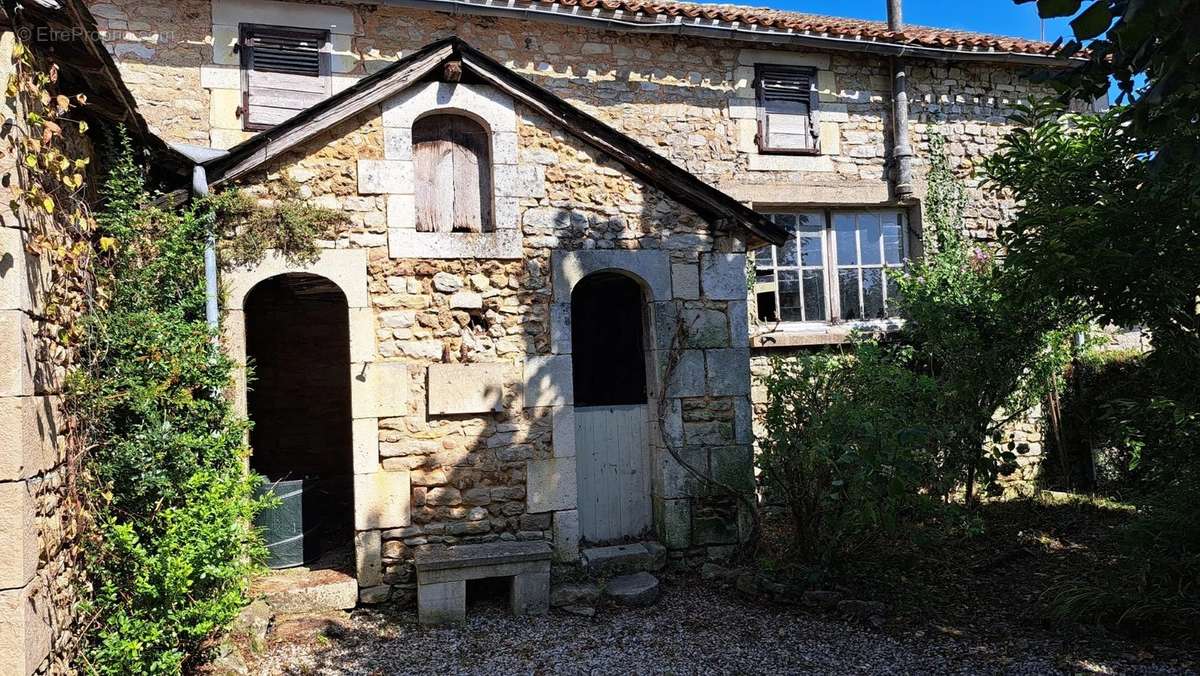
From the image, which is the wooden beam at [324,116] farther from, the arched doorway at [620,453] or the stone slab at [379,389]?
the arched doorway at [620,453]

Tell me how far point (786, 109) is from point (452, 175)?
4.66 metres

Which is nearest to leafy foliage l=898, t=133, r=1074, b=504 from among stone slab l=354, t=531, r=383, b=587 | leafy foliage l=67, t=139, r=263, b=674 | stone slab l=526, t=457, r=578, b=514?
stone slab l=526, t=457, r=578, b=514

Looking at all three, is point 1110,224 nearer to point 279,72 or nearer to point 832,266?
point 832,266

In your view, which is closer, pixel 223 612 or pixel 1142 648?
pixel 223 612

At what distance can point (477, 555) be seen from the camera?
5.50 meters

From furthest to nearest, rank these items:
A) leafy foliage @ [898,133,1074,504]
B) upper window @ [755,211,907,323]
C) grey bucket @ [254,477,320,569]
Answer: upper window @ [755,211,907,323] < leafy foliage @ [898,133,1074,504] < grey bucket @ [254,477,320,569]

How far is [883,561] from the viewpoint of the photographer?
6.37m

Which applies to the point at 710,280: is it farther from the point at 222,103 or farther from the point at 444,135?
the point at 222,103

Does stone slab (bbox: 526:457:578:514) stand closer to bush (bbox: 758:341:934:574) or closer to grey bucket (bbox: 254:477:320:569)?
bush (bbox: 758:341:934:574)

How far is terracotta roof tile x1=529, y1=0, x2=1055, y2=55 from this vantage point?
816 centimetres

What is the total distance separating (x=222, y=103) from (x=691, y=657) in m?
6.31

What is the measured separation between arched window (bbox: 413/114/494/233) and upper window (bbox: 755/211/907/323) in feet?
13.3

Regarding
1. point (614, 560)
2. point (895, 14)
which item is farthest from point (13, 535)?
point (895, 14)

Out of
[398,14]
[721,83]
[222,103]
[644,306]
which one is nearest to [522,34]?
[398,14]
